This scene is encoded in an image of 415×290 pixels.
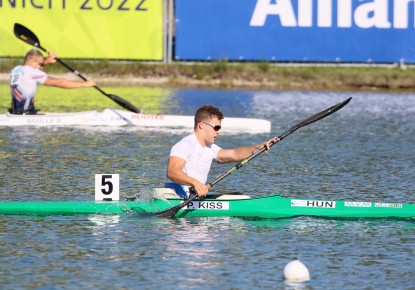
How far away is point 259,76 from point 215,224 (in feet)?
76.0

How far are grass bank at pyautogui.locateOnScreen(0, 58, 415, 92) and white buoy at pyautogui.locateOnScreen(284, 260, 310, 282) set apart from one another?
26.3 m

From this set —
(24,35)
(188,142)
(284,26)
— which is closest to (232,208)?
(188,142)

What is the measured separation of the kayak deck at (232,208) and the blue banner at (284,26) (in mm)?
22259

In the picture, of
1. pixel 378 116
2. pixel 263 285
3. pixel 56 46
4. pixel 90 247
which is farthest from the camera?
pixel 56 46

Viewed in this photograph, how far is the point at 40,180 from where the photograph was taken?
68.2 ft

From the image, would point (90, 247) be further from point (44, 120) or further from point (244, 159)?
point (44, 120)

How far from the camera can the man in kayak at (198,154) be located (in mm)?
16406

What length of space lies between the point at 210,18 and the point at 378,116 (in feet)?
27.1

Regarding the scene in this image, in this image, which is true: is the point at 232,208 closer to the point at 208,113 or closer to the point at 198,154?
the point at 198,154

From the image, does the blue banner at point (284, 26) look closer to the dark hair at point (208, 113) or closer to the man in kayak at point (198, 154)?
the man in kayak at point (198, 154)

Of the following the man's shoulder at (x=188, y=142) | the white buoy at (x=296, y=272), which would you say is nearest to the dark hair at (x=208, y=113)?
the man's shoulder at (x=188, y=142)

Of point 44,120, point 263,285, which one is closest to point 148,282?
point 263,285

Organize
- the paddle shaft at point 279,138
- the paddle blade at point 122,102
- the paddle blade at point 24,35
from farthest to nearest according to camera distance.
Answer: the paddle blade at point 24,35 → the paddle blade at point 122,102 → the paddle shaft at point 279,138

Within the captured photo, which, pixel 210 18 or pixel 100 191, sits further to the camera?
pixel 210 18
